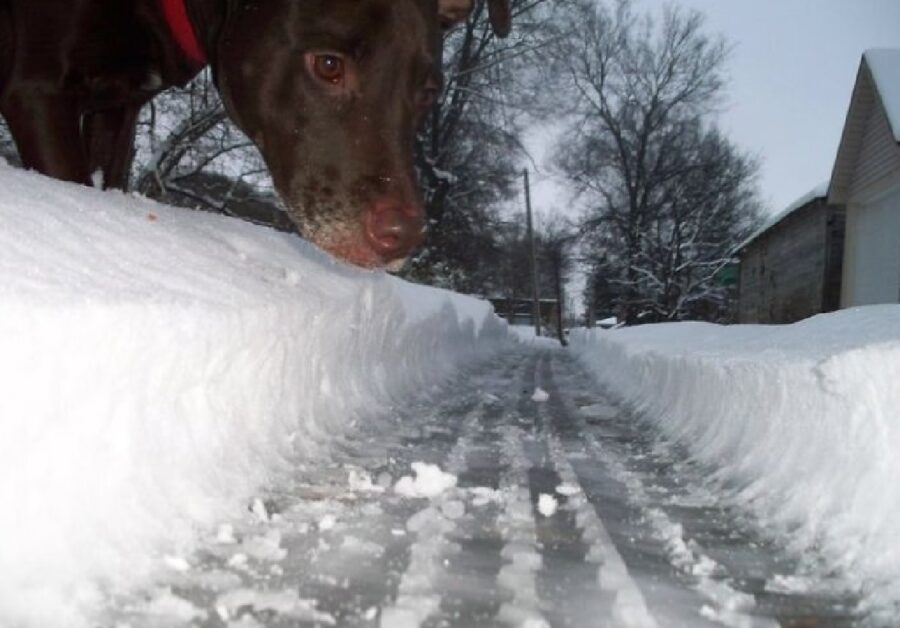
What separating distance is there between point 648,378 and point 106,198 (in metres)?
3.88

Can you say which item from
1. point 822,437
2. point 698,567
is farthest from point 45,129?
point 822,437

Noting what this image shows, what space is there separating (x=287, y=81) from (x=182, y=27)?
29.0 inches

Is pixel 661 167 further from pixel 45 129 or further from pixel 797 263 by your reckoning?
pixel 45 129

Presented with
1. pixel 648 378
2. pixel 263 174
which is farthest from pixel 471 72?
pixel 648 378

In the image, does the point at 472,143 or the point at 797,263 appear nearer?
the point at 797,263

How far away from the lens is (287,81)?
127 inches

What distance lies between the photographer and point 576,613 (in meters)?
1.62

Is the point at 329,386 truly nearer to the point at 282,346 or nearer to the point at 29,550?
the point at 282,346

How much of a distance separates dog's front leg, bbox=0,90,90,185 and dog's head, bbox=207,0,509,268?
2.57 ft

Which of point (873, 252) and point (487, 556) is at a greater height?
point (873, 252)

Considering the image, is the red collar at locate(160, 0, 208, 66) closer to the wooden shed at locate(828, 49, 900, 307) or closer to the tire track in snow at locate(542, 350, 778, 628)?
the tire track in snow at locate(542, 350, 778, 628)

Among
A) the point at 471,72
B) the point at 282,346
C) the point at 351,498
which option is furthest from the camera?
the point at 471,72

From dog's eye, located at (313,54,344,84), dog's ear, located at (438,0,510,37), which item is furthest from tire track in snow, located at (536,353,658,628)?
dog's ear, located at (438,0,510,37)

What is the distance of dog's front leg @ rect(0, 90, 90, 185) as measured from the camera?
3412mm
